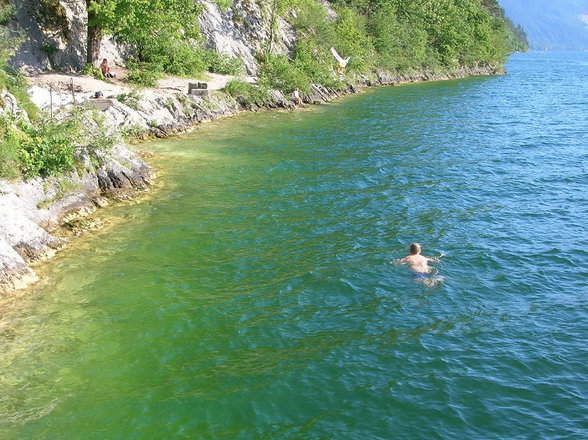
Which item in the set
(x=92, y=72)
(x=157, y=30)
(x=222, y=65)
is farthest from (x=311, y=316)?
(x=222, y=65)

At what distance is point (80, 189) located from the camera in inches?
850

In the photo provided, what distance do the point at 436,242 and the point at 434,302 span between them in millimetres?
4432

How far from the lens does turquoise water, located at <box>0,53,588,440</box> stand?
34.7ft

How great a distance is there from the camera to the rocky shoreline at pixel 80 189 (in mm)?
16773

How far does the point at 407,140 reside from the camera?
35.7 metres

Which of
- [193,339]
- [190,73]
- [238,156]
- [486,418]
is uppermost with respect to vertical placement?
[190,73]

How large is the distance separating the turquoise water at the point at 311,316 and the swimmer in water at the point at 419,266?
1.46 ft

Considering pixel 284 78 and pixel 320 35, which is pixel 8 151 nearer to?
pixel 284 78

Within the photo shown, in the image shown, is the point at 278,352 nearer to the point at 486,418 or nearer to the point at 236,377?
the point at 236,377

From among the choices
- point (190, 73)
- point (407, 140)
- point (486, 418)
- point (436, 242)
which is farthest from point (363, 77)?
point (486, 418)

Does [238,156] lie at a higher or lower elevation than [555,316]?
higher

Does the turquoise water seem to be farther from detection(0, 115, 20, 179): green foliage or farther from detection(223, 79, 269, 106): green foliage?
detection(223, 79, 269, 106): green foliage

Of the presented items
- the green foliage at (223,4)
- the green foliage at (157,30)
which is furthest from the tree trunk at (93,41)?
the green foliage at (223,4)

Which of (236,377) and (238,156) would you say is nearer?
(236,377)
